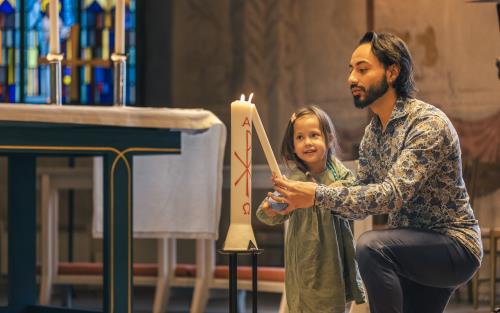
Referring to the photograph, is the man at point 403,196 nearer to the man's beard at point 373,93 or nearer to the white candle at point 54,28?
the man's beard at point 373,93

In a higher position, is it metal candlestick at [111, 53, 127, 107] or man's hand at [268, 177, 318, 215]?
metal candlestick at [111, 53, 127, 107]

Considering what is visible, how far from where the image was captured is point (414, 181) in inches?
122

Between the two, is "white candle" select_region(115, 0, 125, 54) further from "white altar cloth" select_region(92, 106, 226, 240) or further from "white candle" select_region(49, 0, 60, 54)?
"white altar cloth" select_region(92, 106, 226, 240)

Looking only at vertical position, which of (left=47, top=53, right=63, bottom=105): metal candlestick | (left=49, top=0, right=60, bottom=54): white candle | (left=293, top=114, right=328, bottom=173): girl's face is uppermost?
(left=49, top=0, right=60, bottom=54): white candle

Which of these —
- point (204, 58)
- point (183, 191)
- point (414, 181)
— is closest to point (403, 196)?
point (414, 181)

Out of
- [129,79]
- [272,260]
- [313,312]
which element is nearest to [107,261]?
[313,312]

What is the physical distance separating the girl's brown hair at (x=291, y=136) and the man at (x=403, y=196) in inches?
11.0

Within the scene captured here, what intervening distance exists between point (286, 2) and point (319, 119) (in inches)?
177

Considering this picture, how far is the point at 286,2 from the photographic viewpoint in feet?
26.3

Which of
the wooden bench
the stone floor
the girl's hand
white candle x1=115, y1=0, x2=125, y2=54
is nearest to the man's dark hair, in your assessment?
the girl's hand

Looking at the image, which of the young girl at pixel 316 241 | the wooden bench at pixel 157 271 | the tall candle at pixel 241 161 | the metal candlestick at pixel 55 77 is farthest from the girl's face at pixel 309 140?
the wooden bench at pixel 157 271

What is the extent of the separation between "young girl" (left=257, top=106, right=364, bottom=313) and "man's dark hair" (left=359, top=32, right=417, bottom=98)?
42 centimetres

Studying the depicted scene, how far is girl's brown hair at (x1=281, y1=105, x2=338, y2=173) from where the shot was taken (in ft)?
12.1

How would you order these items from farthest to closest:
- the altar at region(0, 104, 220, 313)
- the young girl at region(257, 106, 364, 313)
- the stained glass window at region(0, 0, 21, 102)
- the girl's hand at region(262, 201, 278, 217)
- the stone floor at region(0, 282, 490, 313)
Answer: the stained glass window at region(0, 0, 21, 102)
the stone floor at region(0, 282, 490, 313)
the altar at region(0, 104, 220, 313)
the young girl at region(257, 106, 364, 313)
the girl's hand at region(262, 201, 278, 217)
